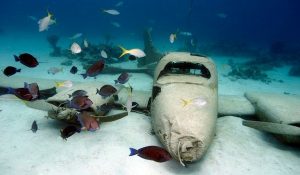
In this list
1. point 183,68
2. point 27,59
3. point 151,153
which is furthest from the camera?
point 183,68

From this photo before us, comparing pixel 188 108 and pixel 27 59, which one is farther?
pixel 27 59

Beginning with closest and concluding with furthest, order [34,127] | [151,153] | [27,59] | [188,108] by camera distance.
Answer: [151,153]
[188,108]
[27,59]
[34,127]

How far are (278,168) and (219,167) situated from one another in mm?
1080

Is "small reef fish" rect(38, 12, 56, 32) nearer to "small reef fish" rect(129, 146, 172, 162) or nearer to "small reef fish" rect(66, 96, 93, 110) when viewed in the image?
"small reef fish" rect(66, 96, 93, 110)

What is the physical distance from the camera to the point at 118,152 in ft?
16.2

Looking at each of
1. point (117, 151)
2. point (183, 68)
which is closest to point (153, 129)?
point (117, 151)

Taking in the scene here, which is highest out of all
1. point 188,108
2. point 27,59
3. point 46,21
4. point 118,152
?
point 46,21

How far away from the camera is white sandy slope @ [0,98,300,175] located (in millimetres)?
4492

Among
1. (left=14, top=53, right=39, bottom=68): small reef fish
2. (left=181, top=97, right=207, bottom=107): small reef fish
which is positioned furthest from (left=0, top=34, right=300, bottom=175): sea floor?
(left=14, top=53, right=39, bottom=68): small reef fish

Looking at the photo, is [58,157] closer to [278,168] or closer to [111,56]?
[278,168]

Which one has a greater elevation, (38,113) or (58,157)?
(38,113)

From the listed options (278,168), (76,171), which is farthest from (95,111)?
(278,168)

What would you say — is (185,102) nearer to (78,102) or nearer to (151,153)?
(151,153)

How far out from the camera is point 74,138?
5402 mm
